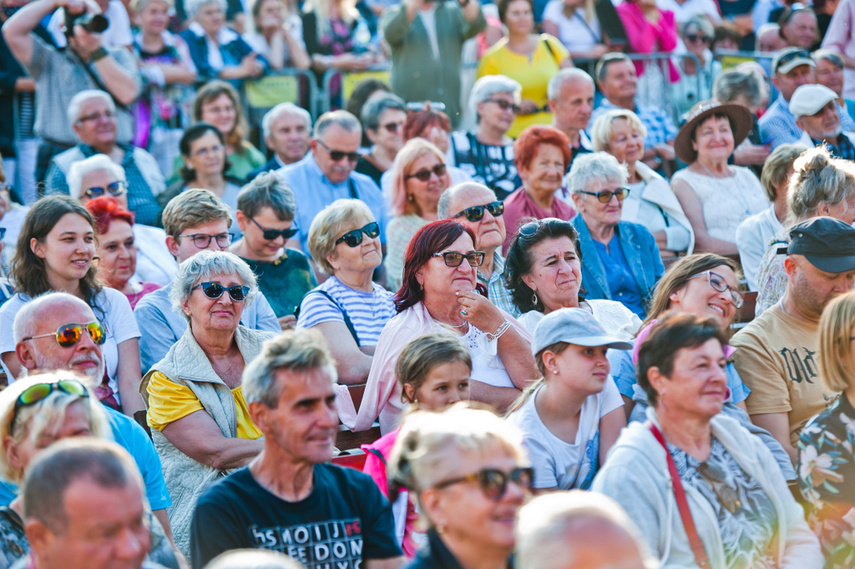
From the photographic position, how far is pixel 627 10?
1009 cm

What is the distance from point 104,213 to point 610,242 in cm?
302

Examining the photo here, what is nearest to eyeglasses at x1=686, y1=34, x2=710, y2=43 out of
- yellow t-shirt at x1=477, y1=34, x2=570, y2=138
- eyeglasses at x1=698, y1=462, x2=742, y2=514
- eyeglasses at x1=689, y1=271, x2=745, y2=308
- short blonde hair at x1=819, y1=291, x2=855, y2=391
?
yellow t-shirt at x1=477, y1=34, x2=570, y2=138

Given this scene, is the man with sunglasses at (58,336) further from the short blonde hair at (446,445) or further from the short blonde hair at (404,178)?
the short blonde hair at (404,178)

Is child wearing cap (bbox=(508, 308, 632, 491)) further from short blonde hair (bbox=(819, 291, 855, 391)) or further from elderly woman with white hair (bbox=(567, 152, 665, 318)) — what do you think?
elderly woman with white hair (bbox=(567, 152, 665, 318))

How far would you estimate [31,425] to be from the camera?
10.0 ft

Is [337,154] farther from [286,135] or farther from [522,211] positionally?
[522,211]

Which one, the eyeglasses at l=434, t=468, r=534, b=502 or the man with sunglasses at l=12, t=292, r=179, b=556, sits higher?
the man with sunglasses at l=12, t=292, r=179, b=556

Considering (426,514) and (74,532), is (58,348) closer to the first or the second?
(74,532)

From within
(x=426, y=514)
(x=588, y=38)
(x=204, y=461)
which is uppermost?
(x=588, y=38)

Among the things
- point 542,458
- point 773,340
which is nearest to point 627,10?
point 773,340

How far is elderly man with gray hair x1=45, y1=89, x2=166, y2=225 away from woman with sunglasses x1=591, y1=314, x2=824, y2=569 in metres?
4.82

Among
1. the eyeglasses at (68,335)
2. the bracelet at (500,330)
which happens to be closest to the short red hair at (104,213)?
the eyeglasses at (68,335)

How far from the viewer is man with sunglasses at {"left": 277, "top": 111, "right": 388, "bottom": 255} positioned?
23.3 feet

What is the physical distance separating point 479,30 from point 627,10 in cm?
194
